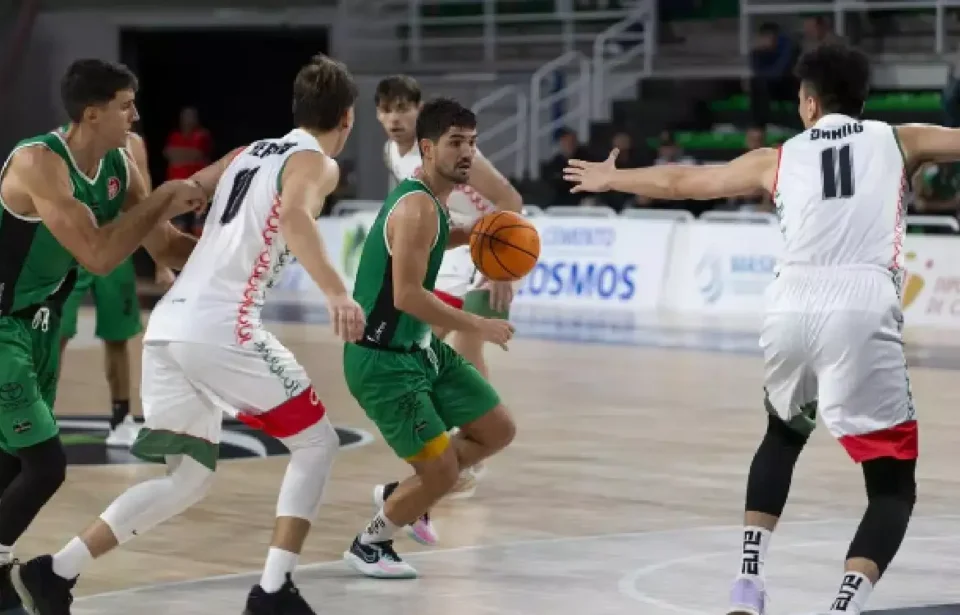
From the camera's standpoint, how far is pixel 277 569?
6102mm

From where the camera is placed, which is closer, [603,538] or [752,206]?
[603,538]

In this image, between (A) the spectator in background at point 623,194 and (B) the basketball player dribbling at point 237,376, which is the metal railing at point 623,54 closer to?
(A) the spectator in background at point 623,194

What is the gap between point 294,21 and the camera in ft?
86.2

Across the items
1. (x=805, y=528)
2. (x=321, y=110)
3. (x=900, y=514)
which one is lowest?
(x=805, y=528)

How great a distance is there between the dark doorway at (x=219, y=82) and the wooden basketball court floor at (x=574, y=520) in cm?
1531

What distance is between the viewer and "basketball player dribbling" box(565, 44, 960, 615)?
19.7 feet

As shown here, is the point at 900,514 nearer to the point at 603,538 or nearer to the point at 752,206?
the point at 603,538

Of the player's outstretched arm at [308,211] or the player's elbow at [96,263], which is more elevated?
the player's outstretched arm at [308,211]

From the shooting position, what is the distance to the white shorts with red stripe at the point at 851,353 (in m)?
6.00

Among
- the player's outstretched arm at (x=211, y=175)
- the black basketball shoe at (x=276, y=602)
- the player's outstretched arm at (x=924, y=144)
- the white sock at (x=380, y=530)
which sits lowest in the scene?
the white sock at (x=380, y=530)

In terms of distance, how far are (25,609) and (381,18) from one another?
20251 millimetres

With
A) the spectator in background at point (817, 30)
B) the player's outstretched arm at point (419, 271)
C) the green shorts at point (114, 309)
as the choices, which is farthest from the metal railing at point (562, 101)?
the player's outstretched arm at point (419, 271)

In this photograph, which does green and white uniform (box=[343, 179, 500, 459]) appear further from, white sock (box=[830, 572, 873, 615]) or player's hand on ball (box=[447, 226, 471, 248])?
white sock (box=[830, 572, 873, 615])

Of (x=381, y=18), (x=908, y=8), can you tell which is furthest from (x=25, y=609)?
(x=381, y=18)
